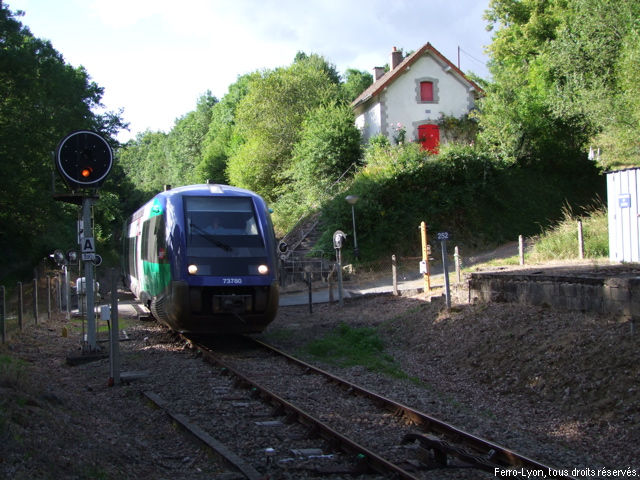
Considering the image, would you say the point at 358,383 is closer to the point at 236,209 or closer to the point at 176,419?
the point at 176,419

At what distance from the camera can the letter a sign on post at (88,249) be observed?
450 inches

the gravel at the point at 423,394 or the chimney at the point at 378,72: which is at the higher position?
the chimney at the point at 378,72

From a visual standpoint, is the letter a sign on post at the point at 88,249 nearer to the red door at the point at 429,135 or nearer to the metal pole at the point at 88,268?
the metal pole at the point at 88,268

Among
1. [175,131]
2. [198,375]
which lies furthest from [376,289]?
[175,131]

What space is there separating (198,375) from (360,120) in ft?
102

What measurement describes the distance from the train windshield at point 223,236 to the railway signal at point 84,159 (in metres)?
1.88

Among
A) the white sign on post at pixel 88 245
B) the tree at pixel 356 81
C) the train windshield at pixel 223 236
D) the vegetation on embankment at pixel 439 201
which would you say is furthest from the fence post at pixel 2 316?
the tree at pixel 356 81

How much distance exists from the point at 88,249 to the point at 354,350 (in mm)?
5186

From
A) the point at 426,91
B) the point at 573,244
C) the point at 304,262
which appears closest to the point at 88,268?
the point at 573,244

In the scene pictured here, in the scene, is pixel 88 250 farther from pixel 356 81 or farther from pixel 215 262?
pixel 356 81

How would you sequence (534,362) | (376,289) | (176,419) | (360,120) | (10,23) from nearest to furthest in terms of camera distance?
1. (176,419)
2. (534,362)
3. (376,289)
4. (10,23)
5. (360,120)

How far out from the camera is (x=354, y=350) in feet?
41.9

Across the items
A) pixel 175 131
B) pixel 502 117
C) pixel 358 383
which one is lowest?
pixel 358 383

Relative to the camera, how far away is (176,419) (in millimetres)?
7434
